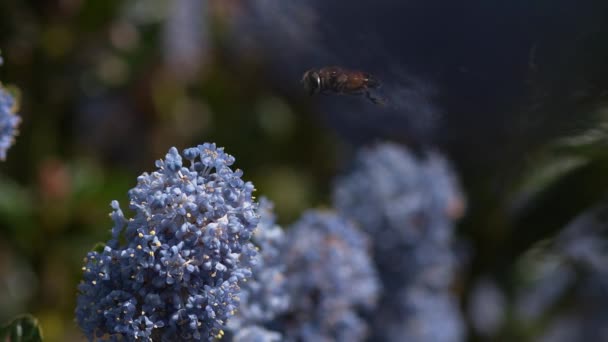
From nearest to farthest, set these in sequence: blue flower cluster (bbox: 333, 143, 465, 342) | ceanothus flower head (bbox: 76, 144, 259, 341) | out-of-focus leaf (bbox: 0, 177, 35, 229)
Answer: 1. ceanothus flower head (bbox: 76, 144, 259, 341)
2. blue flower cluster (bbox: 333, 143, 465, 342)
3. out-of-focus leaf (bbox: 0, 177, 35, 229)

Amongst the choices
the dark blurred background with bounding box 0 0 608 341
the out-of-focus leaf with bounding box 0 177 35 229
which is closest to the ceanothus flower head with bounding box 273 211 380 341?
the dark blurred background with bounding box 0 0 608 341

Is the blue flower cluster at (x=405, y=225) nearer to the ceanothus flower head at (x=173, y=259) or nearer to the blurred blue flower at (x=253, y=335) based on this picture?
the blurred blue flower at (x=253, y=335)

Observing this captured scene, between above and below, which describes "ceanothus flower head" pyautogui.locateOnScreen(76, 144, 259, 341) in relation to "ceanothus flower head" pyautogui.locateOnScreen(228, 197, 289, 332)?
below

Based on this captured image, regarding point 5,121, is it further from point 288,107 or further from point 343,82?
point 288,107

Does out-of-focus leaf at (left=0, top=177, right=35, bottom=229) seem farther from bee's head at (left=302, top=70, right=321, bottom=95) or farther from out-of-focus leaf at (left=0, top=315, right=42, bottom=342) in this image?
bee's head at (left=302, top=70, right=321, bottom=95)

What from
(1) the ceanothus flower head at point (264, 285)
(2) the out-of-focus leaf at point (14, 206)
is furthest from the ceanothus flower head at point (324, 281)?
(2) the out-of-focus leaf at point (14, 206)

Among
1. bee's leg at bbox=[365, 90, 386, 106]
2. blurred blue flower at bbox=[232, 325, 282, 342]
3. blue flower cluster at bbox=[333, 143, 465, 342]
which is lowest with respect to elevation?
blurred blue flower at bbox=[232, 325, 282, 342]

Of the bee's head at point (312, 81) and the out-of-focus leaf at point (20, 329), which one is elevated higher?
the bee's head at point (312, 81)
